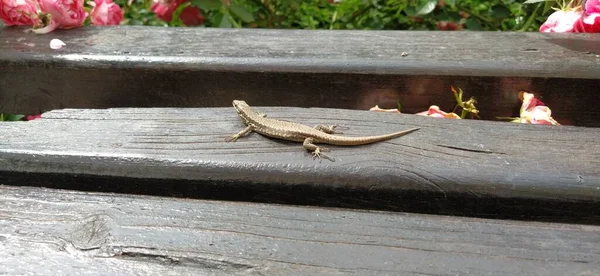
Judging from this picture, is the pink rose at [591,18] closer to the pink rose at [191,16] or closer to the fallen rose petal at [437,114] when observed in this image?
the fallen rose petal at [437,114]

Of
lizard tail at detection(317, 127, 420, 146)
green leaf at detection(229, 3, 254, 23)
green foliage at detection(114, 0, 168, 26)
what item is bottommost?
green foliage at detection(114, 0, 168, 26)

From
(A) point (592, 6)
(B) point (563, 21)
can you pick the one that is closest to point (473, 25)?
(B) point (563, 21)

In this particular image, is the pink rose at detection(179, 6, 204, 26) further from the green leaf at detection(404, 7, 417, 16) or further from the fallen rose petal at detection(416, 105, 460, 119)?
the fallen rose petal at detection(416, 105, 460, 119)

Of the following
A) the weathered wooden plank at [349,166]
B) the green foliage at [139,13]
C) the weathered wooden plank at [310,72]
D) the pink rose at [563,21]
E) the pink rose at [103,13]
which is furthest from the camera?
the green foliage at [139,13]

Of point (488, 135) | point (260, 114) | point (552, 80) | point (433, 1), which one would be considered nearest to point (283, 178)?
point (260, 114)

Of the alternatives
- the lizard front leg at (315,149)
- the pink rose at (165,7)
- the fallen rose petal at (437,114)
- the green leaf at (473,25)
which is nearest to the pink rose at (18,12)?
the pink rose at (165,7)

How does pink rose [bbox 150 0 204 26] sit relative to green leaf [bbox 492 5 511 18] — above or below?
below

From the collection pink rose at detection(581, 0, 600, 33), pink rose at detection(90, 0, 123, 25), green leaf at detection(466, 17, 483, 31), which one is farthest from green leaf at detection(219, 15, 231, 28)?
pink rose at detection(581, 0, 600, 33)
